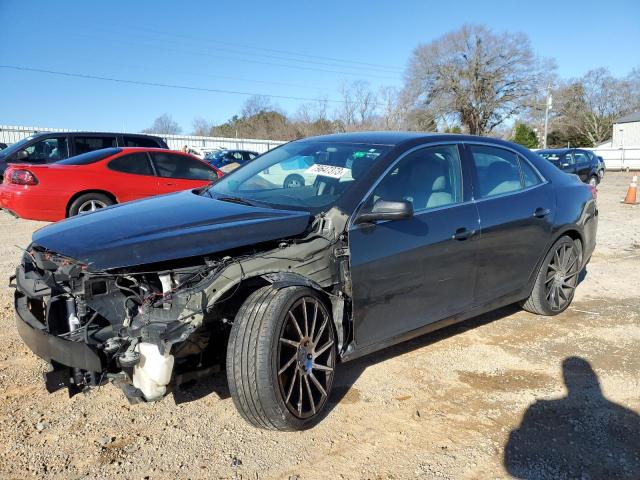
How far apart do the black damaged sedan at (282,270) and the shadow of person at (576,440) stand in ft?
2.80

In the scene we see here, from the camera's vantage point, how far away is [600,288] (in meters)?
5.73

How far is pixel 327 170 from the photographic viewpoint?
3.52 m

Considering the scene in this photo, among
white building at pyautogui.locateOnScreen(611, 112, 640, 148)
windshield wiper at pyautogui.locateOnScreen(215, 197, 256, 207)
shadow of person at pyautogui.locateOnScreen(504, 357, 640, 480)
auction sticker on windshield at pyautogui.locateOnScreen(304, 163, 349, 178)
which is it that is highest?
white building at pyautogui.locateOnScreen(611, 112, 640, 148)

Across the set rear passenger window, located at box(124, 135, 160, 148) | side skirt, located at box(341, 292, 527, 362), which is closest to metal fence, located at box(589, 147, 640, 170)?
rear passenger window, located at box(124, 135, 160, 148)

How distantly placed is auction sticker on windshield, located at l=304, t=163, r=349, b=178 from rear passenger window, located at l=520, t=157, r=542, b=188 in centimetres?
173

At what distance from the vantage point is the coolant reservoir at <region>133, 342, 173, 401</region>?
2.41 metres

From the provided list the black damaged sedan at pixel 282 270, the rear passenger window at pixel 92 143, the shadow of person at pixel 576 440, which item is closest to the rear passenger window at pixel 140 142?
the rear passenger window at pixel 92 143

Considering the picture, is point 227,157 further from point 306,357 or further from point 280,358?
point 280,358

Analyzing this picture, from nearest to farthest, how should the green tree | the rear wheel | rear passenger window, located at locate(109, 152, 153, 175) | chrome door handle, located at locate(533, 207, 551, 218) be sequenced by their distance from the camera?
1. chrome door handle, located at locate(533, 207, 551, 218)
2. the rear wheel
3. rear passenger window, located at locate(109, 152, 153, 175)
4. the green tree

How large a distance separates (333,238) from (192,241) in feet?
2.58

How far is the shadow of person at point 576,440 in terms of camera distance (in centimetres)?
253

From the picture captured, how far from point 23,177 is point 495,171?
6256 mm

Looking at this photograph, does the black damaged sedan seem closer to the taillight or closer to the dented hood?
the dented hood

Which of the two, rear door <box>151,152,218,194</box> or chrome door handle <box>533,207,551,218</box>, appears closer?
chrome door handle <box>533,207,551,218</box>
